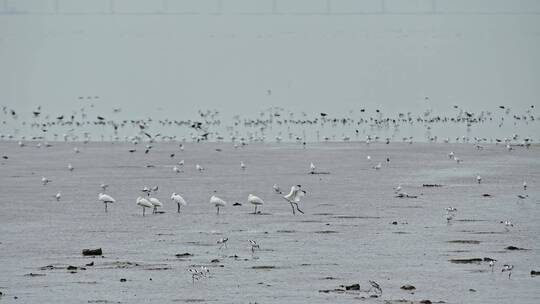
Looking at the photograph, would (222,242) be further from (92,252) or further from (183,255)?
(92,252)

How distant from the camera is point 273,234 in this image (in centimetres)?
2338

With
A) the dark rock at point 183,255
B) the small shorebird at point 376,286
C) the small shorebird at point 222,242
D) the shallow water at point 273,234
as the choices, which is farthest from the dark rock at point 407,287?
the small shorebird at point 222,242

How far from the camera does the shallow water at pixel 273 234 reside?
57.8ft

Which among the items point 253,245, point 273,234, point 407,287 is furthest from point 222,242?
point 407,287

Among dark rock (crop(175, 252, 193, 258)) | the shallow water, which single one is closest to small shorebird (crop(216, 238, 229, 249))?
the shallow water

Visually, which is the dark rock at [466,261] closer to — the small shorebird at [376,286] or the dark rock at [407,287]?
the dark rock at [407,287]

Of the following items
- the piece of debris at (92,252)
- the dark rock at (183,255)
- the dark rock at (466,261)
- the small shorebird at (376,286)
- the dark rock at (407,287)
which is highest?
the piece of debris at (92,252)

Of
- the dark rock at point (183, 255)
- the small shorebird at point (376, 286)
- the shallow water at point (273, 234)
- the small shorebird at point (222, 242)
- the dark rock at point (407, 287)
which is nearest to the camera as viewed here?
the small shorebird at point (376, 286)

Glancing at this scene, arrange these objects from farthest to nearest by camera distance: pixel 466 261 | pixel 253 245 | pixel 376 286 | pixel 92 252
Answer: pixel 253 245, pixel 92 252, pixel 466 261, pixel 376 286

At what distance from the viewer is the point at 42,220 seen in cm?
2609

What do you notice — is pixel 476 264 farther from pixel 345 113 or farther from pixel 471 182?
pixel 345 113

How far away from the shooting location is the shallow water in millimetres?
17609

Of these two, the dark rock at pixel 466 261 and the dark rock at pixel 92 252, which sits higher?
the dark rock at pixel 92 252

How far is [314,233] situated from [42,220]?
220 inches
